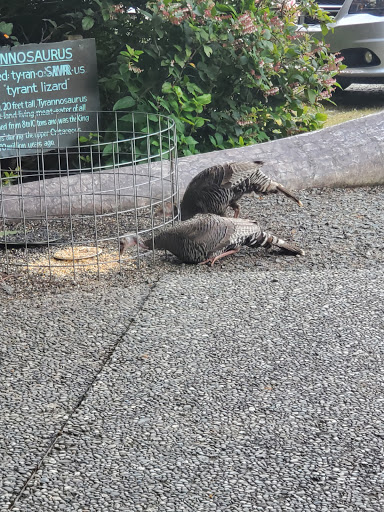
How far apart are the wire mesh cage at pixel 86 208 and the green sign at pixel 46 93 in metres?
0.08

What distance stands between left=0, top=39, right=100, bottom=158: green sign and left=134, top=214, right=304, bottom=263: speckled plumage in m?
2.16

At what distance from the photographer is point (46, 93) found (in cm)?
750

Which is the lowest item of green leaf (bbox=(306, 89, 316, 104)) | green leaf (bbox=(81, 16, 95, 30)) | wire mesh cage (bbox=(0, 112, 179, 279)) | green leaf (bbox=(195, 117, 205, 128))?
wire mesh cage (bbox=(0, 112, 179, 279))

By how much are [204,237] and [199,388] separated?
180 cm

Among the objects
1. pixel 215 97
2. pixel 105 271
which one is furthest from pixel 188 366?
pixel 215 97

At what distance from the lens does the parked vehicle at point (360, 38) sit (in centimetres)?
1106

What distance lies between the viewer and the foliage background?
25.7 feet

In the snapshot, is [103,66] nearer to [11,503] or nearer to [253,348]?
[253,348]

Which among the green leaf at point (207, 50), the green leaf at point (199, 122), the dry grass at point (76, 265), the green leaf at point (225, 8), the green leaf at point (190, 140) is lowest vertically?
the dry grass at point (76, 265)

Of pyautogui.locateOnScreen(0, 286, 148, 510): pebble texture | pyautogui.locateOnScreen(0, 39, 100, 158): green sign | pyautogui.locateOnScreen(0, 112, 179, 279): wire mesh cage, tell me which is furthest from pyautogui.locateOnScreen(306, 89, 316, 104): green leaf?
pyautogui.locateOnScreen(0, 286, 148, 510): pebble texture

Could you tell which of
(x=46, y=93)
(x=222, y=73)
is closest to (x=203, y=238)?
(x=46, y=93)

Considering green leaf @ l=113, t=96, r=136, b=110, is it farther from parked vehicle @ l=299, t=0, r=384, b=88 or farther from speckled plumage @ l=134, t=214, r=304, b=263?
parked vehicle @ l=299, t=0, r=384, b=88

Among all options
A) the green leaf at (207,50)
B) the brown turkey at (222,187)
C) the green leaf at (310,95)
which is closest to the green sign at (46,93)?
the green leaf at (207,50)

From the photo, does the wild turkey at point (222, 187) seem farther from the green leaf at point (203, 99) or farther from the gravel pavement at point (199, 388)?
the green leaf at point (203, 99)
